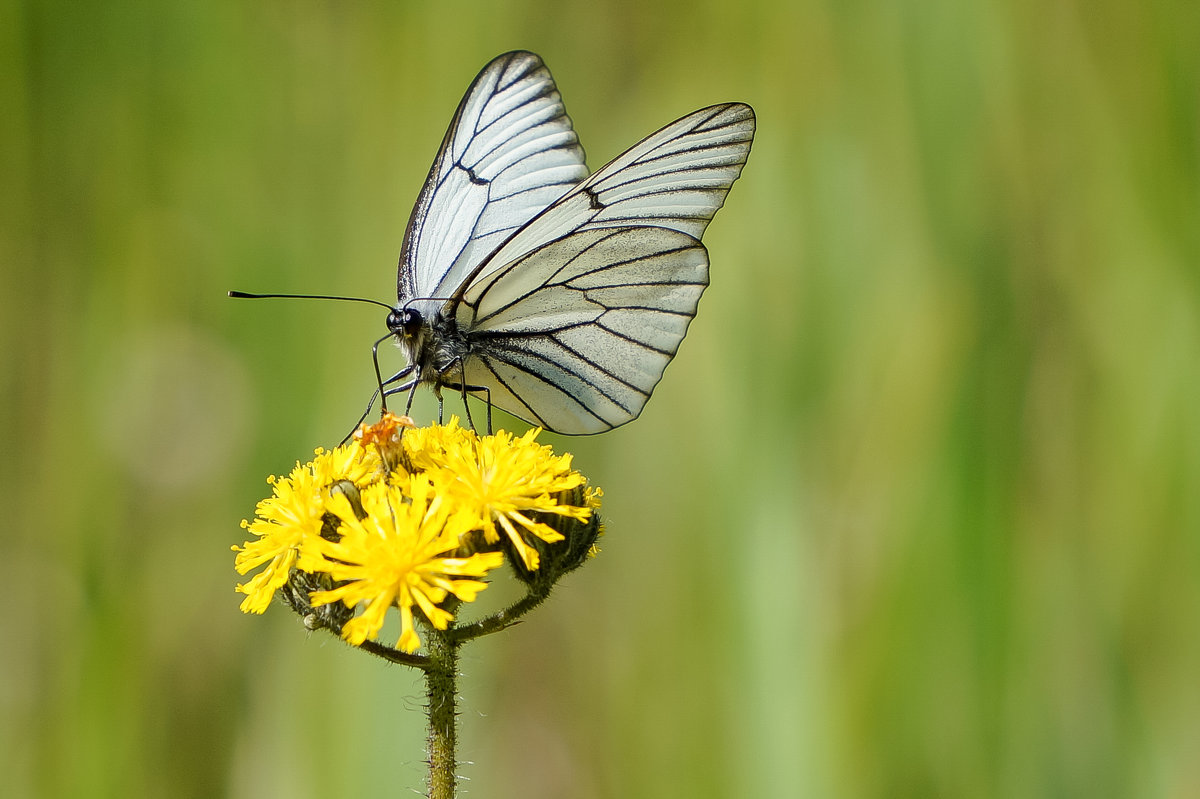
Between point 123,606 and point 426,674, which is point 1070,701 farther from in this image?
point 123,606

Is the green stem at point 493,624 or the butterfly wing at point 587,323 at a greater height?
the butterfly wing at point 587,323

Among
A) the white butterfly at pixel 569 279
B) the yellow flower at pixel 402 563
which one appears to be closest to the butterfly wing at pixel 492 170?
the white butterfly at pixel 569 279

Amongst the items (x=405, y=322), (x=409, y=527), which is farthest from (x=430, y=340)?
(x=409, y=527)

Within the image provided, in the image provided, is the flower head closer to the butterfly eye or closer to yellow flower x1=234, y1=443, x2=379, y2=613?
yellow flower x1=234, y1=443, x2=379, y2=613

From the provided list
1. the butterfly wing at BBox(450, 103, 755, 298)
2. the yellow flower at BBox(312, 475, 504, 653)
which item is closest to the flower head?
the yellow flower at BBox(312, 475, 504, 653)

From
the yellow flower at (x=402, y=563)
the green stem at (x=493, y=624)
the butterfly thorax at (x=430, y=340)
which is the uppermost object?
the butterfly thorax at (x=430, y=340)

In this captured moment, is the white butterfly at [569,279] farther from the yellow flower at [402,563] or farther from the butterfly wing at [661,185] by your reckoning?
the yellow flower at [402,563]
